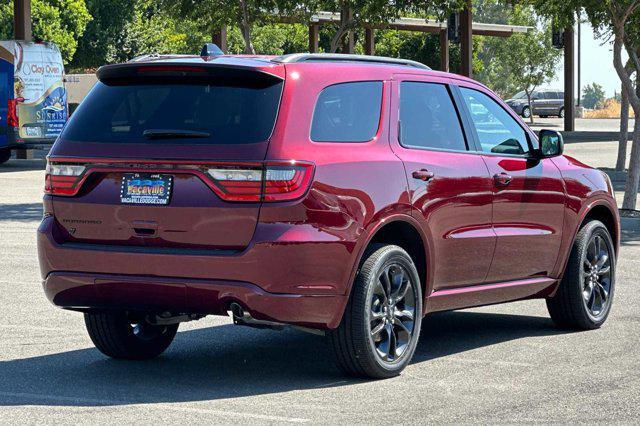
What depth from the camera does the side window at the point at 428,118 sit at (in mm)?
8352

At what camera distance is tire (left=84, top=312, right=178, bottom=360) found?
8414mm

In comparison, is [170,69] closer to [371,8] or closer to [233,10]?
[371,8]

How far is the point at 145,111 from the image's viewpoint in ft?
25.6

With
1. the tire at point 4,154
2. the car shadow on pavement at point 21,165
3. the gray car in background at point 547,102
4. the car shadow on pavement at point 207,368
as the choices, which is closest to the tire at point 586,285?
the car shadow on pavement at point 207,368

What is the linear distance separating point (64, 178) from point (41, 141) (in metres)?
22.2

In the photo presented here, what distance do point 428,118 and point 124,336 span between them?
88.8 inches

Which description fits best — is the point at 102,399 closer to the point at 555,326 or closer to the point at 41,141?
the point at 555,326

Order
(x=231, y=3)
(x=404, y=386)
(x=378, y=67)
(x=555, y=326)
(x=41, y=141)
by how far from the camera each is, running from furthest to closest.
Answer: (x=41, y=141)
(x=231, y=3)
(x=555, y=326)
(x=378, y=67)
(x=404, y=386)

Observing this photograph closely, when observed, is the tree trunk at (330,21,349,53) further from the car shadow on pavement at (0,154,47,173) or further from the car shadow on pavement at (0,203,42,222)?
the car shadow on pavement at (0,154,47,173)

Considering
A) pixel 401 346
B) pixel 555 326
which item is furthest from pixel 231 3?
pixel 401 346

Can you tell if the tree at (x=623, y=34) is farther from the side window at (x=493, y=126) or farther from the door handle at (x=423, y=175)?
the door handle at (x=423, y=175)

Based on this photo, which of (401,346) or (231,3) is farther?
(231,3)

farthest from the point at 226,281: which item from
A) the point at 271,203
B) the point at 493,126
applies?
the point at 493,126

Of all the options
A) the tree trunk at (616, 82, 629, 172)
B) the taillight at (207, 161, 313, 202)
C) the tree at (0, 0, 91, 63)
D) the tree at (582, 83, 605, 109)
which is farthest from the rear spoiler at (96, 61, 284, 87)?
the tree at (582, 83, 605, 109)
